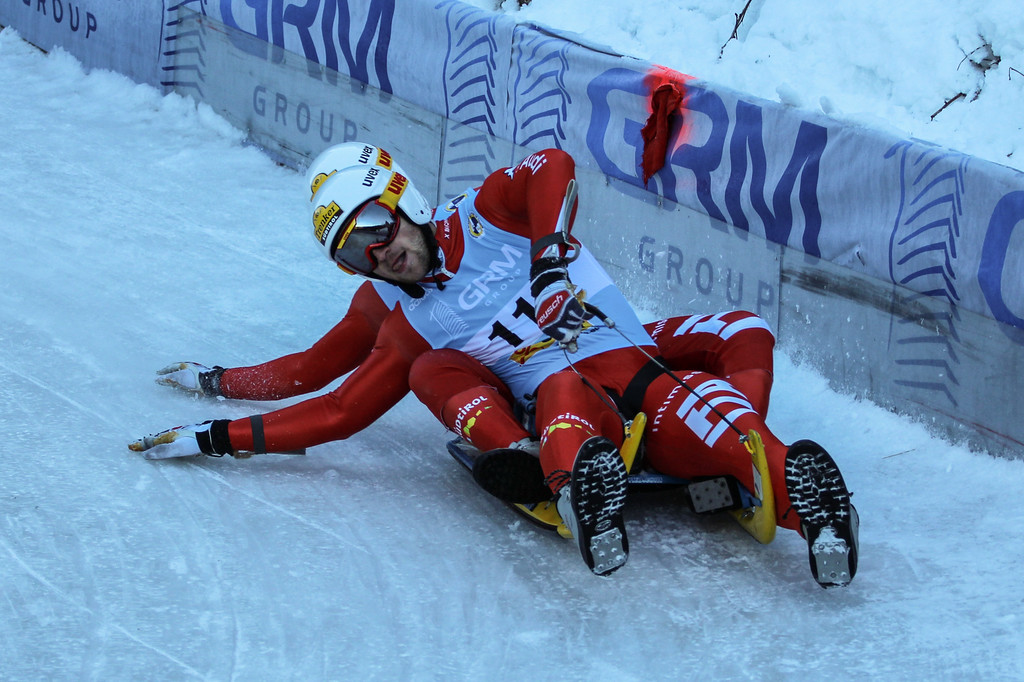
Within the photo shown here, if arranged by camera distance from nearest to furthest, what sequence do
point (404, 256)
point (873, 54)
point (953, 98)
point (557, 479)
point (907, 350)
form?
point (557, 479) < point (404, 256) < point (907, 350) < point (953, 98) < point (873, 54)

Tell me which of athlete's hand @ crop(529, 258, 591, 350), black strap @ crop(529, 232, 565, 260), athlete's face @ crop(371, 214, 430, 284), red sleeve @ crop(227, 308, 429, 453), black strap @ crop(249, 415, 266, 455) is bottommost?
black strap @ crop(249, 415, 266, 455)

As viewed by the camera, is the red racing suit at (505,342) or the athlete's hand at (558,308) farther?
the red racing suit at (505,342)

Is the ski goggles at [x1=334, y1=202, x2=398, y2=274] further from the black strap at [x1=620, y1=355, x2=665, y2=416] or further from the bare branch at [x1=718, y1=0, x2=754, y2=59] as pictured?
the bare branch at [x1=718, y1=0, x2=754, y2=59]

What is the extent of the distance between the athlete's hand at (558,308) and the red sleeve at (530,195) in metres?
0.20

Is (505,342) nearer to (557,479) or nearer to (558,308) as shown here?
(558,308)

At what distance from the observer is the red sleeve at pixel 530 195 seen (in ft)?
10.9

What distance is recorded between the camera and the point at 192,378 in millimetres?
4230

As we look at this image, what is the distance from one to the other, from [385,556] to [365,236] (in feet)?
3.12

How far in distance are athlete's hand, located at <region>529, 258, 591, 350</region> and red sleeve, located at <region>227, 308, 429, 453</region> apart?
68 cm

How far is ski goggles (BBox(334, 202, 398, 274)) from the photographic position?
11.4 ft

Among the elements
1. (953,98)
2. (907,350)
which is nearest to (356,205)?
(907,350)

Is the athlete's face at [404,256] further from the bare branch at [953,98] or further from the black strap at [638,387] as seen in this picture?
the bare branch at [953,98]

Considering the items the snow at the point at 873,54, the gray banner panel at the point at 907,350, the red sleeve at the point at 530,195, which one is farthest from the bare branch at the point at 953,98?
the red sleeve at the point at 530,195

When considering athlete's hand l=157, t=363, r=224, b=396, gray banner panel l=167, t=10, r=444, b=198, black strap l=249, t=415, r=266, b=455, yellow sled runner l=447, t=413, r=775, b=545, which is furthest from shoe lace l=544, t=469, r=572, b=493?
gray banner panel l=167, t=10, r=444, b=198
